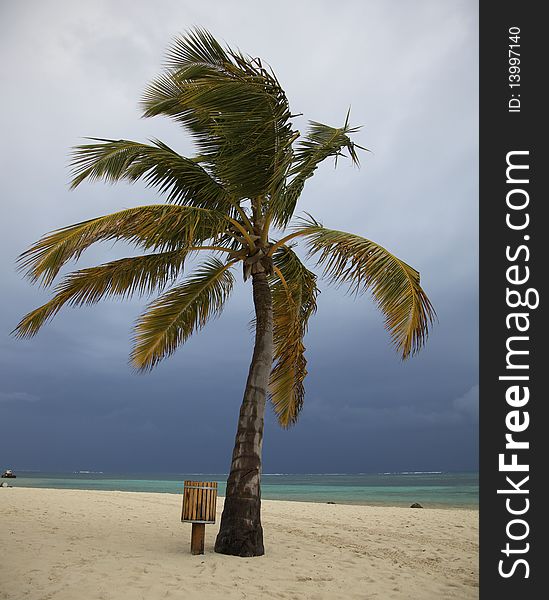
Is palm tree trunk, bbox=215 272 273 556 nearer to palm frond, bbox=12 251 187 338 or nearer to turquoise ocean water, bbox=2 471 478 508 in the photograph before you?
palm frond, bbox=12 251 187 338

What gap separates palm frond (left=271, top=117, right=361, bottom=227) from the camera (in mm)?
9227

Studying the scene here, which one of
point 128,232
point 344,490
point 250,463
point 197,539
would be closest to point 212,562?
point 197,539

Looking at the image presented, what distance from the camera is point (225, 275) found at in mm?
11555

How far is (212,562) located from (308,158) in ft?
19.0

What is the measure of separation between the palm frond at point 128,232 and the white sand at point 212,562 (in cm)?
351

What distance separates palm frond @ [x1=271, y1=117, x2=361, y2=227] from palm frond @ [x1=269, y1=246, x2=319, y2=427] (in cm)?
163

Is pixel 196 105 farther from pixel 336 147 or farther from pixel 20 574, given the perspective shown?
pixel 20 574

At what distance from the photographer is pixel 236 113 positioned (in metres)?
8.46

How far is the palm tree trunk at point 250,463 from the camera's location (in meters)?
8.66

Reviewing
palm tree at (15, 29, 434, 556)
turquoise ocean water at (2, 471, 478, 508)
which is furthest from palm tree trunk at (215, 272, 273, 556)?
turquoise ocean water at (2, 471, 478, 508)

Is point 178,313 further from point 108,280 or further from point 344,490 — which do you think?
point 344,490

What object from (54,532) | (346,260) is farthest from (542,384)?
(54,532)

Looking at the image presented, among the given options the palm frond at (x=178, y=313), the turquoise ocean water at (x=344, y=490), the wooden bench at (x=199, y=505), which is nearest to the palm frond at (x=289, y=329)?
the palm frond at (x=178, y=313)

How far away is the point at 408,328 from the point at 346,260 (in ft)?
4.36
